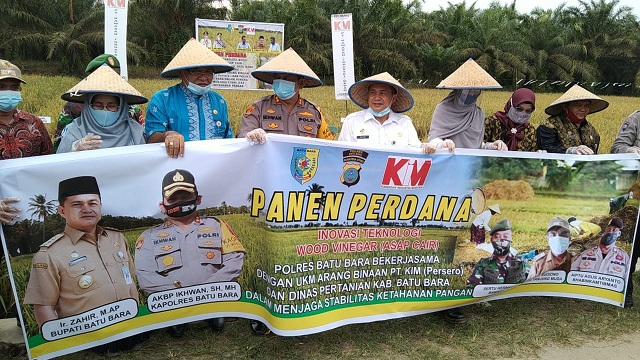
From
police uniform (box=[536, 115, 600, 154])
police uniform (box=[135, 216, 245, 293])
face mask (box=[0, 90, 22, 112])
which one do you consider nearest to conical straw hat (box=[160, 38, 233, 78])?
face mask (box=[0, 90, 22, 112])

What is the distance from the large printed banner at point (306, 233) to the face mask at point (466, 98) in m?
0.63

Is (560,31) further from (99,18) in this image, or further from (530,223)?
(530,223)

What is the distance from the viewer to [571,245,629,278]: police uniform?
13.0 feet

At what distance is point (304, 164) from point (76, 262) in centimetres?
139

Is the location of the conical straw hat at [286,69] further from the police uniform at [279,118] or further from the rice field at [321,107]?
the rice field at [321,107]

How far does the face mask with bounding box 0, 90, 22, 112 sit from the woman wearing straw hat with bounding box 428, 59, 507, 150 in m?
2.82

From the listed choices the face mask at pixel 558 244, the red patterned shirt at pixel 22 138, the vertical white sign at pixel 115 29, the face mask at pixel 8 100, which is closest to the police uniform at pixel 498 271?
the face mask at pixel 558 244

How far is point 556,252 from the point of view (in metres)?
3.89

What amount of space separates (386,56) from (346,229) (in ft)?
87.3

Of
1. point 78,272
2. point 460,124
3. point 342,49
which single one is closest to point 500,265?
point 460,124

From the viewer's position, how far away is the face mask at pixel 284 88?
364cm

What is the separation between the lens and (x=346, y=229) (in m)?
3.30

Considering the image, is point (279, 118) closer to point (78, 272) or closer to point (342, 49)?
point (78, 272)

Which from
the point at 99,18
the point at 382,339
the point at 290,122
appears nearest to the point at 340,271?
the point at 382,339
